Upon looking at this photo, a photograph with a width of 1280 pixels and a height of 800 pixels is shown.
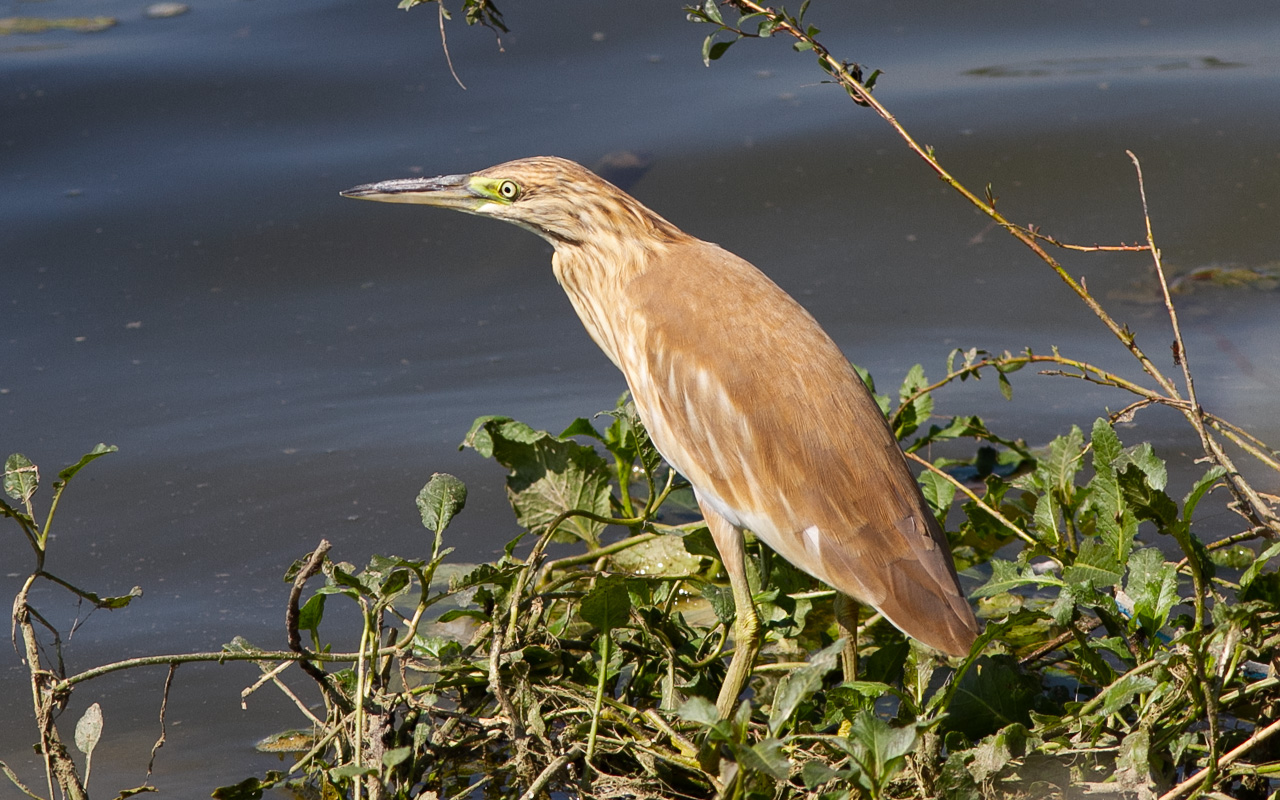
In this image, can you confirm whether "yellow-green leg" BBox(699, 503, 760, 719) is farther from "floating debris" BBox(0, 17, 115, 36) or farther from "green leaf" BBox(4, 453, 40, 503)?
"floating debris" BBox(0, 17, 115, 36)

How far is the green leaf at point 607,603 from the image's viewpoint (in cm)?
236

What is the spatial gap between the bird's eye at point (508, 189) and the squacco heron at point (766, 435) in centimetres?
19

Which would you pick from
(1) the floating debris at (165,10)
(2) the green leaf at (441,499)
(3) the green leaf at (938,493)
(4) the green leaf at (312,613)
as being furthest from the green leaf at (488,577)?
(1) the floating debris at (165,10)

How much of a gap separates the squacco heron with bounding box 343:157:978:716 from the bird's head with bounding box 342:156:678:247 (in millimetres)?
13

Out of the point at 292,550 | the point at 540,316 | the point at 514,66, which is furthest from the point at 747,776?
the point at 514,66

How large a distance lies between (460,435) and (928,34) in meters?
3.51

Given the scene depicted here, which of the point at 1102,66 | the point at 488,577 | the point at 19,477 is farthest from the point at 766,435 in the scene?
the point at 1102,66

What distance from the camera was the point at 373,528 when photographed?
3.61 m

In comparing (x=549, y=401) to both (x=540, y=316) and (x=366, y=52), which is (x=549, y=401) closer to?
(x=540, y=316)

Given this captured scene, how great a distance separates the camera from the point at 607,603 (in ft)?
7.75

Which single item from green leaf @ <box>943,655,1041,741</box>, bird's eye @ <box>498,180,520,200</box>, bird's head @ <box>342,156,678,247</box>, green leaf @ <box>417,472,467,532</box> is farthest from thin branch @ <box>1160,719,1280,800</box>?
bird's eye @ <box>498,180,520,200</box>

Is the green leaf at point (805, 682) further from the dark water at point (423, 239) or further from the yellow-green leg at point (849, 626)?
the dark water at point (423, 239)

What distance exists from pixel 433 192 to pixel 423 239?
7.28 feet

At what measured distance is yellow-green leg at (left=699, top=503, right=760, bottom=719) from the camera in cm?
250
